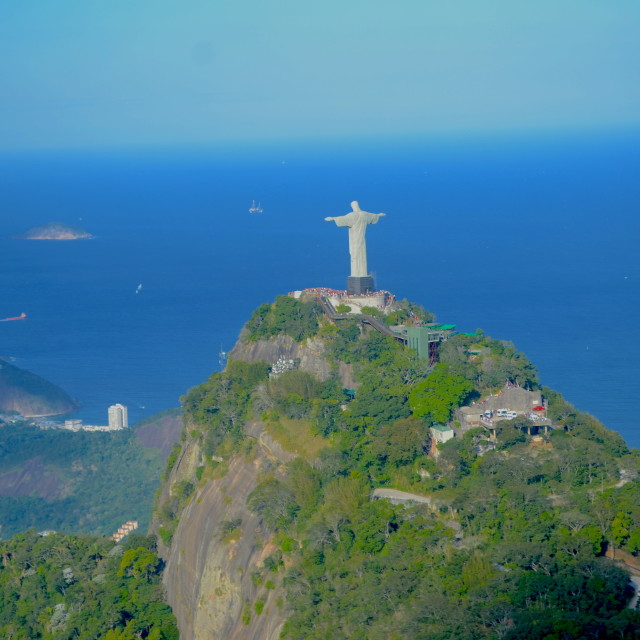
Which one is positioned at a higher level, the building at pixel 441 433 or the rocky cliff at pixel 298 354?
the rocky cliff at pixel 298 354

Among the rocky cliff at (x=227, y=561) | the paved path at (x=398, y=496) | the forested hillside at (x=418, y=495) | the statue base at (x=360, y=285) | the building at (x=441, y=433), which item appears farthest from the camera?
the statue base at (x=360, y=285)

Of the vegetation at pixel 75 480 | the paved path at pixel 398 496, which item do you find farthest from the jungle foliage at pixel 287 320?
the vegetation at pixel 75 480

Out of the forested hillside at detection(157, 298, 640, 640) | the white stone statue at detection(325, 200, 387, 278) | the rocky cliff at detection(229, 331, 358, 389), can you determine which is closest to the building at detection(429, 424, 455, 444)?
the forested hillside at detection(157, 298, 640, 640)

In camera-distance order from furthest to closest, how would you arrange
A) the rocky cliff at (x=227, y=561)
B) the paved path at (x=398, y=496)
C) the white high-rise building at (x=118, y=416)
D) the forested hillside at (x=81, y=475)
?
the white high-rise building at (x=118, y=416) < the forested hillside at (x=81, y=475) < the paved path at (x=398, y=496) < the rocky cliff at (x=227, y=561)

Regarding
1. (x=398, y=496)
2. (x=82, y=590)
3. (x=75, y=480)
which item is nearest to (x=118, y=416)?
(x=75, y=480)

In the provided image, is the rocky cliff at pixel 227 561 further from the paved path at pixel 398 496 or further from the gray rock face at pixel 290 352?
the gray rock face at pixel 290 352

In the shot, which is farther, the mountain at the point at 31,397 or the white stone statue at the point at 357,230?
the mountain at the point at 31,397

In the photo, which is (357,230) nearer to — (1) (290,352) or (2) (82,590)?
(1) (290,352)
